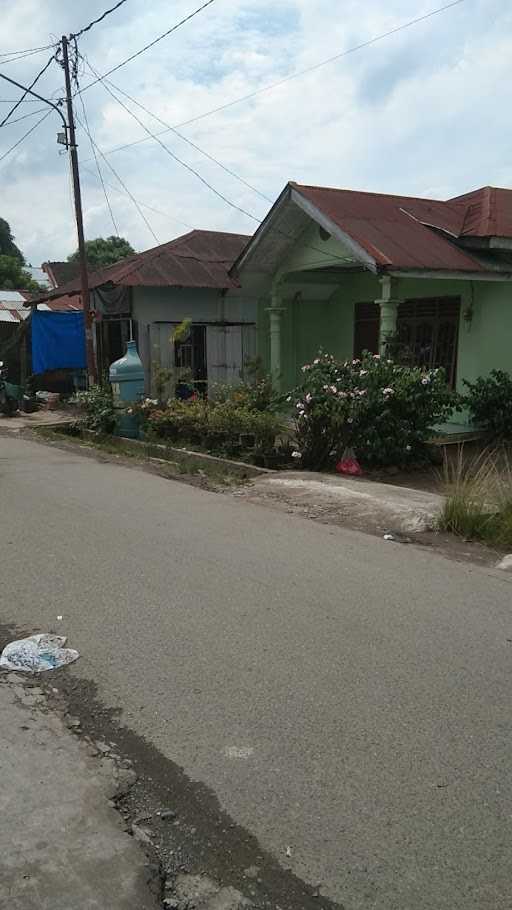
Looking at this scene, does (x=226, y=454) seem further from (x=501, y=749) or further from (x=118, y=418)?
(x=501, y=749)

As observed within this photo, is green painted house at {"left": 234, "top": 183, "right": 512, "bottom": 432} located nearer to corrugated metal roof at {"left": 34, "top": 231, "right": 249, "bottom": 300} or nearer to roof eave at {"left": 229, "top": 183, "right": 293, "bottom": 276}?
roof eave at {"left": 229, "top": 183, "right": 293, "bottom": 276}

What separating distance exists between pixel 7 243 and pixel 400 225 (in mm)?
42564

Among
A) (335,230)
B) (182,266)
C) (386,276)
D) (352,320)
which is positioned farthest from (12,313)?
(386,276)

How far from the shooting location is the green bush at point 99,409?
13.5 meters

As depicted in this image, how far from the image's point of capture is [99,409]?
44.8 ft

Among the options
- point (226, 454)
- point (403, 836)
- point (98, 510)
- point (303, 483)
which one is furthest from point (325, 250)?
point (403, 836)

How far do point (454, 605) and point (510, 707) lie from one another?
1360mm

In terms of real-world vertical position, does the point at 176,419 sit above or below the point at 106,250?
below

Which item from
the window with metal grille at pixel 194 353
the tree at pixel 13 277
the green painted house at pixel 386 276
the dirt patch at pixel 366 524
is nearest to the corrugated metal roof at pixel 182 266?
the green painted house at pixel 386 276

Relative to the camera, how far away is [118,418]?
13.3 m

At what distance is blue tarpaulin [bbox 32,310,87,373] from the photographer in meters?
17.2

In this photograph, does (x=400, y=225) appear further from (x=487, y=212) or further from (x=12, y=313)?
(x=12, y=313)

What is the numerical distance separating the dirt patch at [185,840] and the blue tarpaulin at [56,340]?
49.6 feet

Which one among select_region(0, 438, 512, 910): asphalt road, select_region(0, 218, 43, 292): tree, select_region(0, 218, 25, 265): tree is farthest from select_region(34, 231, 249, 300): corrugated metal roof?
select_region(0, 218, 25, 265): tree
